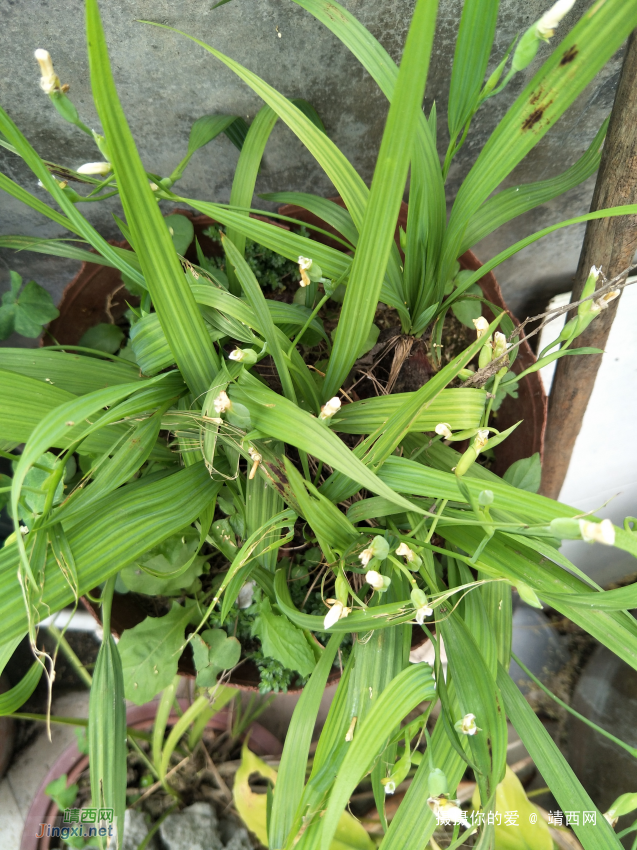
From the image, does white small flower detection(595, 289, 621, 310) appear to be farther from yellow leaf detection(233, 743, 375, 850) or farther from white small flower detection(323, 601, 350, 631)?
yellow leaf detection(233, 743, 375, 850)

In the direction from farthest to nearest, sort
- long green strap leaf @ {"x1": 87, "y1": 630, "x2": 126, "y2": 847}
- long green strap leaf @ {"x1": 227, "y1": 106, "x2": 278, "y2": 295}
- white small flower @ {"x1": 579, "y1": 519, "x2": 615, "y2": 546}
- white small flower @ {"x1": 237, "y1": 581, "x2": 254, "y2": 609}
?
white small flower @ {"x1": 237, "y1": 581, "x2": 254, "y2": 609}
long green strap leaf @ {"x1": 227, "y1": 106, "x2": 278, "y2": 295}
long green strap leaf @ {"x1": 87, "y1": 630, "x2": 126, "y2": 847}
white small flower @ {"x1": 579, "y1": 519, "x2": 615, "y2": 546}

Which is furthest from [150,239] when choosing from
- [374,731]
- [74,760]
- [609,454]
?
[609,454]

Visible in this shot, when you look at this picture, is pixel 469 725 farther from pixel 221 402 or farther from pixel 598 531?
pixel 221 402

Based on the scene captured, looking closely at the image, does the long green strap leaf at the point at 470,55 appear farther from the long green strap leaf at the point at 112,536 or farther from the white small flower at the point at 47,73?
the long green strap leaf at the point at 112,536

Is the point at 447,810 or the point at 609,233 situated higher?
the point at 609,233

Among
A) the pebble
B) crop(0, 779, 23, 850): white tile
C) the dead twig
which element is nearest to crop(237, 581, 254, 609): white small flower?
the dead twig
